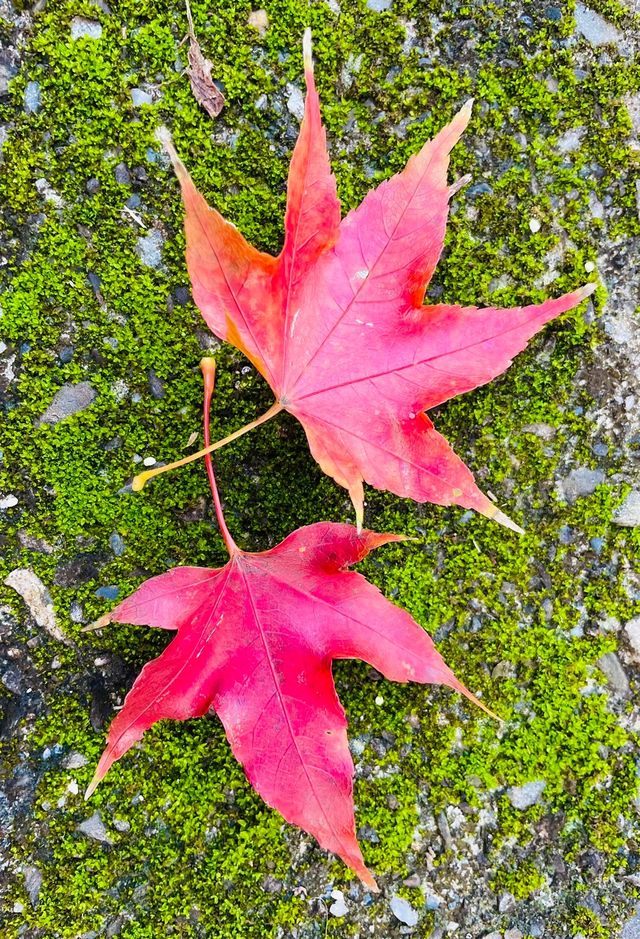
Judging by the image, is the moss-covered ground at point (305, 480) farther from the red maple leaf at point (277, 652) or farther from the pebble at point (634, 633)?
the red maple leaf at point (277, 652)

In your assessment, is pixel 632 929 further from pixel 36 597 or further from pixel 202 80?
pixel 202 80

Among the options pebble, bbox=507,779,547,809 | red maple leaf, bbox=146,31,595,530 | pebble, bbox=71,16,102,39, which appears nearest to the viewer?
red maple leaf, bbox=146,31,595,530

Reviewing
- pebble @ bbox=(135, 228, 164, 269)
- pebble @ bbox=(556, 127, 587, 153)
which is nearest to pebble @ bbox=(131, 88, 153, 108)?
pebble @ bbox=(135, 228, 164, 269)

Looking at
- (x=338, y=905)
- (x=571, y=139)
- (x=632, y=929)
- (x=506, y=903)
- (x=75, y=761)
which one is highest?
(x=571, y=139)

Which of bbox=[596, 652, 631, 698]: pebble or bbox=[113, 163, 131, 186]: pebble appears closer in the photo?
bbox=[113, 163, 131, 186]: pebble

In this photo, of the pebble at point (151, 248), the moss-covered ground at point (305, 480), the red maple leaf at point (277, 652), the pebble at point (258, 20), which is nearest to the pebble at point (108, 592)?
the moss-covered ground at point (305, 480)

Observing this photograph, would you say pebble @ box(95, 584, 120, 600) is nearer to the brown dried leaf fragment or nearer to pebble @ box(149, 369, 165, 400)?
pebble @ box(149, 369, 165, 400)

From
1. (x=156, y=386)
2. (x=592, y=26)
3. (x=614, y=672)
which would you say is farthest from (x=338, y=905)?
(x=592, y=26)

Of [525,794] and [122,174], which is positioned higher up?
[122,174]
